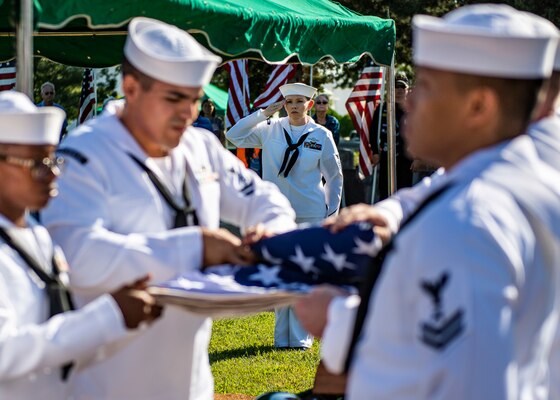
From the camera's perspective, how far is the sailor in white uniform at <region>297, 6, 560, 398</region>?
7.32 feet

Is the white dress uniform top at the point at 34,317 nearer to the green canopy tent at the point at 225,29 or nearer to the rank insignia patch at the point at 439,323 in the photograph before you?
the rank insignia patch at the point at 439,323

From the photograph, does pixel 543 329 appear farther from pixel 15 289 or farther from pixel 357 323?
pixel 15 289

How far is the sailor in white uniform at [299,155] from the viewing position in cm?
1026

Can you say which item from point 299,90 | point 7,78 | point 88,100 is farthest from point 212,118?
point 299,90

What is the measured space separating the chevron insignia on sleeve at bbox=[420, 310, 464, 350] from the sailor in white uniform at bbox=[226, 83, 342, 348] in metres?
7.63

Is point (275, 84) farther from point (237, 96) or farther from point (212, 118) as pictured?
point (212, 118)

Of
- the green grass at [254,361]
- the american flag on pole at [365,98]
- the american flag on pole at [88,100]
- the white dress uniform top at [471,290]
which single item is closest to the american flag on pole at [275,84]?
the american flag on pole at [88,100]

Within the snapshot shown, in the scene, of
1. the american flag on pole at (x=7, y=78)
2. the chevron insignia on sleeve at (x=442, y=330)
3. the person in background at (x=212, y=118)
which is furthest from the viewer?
the person in background at (x=212, y=118)

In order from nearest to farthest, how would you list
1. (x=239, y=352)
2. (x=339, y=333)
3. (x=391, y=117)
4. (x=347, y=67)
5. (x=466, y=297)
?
(x=466, y=297)
(x=339, y=333)
(x=239, y=352)
(x=391, y=117)
(x=347, y=67)

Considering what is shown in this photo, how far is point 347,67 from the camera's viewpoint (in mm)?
35906

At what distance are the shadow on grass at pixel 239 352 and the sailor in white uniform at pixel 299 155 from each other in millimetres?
415

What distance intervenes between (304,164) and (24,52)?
5.13m

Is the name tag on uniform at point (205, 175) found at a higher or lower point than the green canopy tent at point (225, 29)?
higher

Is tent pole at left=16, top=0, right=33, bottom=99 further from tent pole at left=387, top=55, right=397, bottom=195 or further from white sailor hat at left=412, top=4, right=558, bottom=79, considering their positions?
tent pole at left=387, top=55, right=397, bottom=195
